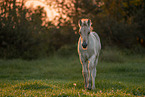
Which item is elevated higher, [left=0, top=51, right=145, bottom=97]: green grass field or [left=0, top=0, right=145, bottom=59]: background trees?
[left=0, top=0, right=145, bottom=59]: background trees

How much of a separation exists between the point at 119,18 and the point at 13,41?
15103mm

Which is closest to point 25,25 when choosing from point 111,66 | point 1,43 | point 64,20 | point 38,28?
point 38,28

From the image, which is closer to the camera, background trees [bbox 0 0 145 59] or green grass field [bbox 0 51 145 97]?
green grass field [bbox 0 51 145 97]

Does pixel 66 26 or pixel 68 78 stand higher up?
pixel 66 26

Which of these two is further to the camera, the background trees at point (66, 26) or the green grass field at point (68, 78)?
the background trees at point (66, 26)

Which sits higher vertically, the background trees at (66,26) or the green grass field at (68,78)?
the background trees at (66,26)

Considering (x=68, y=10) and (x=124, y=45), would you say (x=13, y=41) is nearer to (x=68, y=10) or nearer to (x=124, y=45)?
(x=68, y=10)

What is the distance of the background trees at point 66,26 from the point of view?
2416 centimetres

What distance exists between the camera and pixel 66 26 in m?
27.5

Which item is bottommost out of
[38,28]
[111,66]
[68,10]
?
[111,66]

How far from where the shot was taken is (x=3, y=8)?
23938 mm

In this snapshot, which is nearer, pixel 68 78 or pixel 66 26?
pixel 68 78

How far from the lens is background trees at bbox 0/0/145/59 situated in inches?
951

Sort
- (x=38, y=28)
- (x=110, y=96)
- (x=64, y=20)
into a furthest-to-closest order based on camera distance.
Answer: (x=64, y=20)
(x=38, y=28)
(x=110, y=96)
